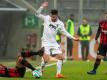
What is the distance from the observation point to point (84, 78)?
13766 mm

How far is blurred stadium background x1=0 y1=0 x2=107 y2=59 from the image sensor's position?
2866 cm

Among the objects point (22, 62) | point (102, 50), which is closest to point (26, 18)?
point (102, 50)

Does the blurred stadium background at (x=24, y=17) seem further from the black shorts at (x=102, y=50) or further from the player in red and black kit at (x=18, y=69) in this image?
the player in red and black kit at (x=18, y=69)

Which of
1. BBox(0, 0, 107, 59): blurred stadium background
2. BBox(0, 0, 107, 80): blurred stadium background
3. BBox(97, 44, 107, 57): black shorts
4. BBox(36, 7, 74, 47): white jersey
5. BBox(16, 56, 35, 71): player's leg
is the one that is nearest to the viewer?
BBox(16, 56, 35, 71): player's leg

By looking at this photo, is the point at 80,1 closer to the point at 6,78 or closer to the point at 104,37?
the point at 104,37

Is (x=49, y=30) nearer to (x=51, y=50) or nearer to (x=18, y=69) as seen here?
(x=51, y=50)

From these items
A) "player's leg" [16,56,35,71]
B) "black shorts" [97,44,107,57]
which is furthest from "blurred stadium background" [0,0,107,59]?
"player's leg" [16,56,35,71]

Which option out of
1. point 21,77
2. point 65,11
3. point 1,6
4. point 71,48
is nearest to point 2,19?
point 1,6

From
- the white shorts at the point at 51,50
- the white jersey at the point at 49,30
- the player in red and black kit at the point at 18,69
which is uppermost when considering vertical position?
the white jersey at the point at 49,30

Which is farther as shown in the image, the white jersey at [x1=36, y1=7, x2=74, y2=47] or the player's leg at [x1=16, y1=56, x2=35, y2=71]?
the white jersey at [x1=36, y1=7, x2=74, y2=47]

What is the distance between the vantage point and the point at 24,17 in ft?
94.8

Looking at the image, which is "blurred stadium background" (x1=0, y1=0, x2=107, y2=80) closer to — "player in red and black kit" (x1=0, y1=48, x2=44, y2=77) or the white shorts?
the white shorts

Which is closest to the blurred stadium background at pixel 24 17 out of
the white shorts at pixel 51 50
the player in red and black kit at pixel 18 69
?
the white shorts at pixel 51 50

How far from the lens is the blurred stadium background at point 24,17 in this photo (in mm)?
28656
